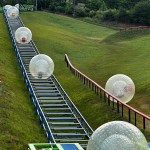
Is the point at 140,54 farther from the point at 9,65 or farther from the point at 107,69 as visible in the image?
the point at 9,65

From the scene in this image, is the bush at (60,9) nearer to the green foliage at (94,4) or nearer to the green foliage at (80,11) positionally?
the green foliage at (80,11)

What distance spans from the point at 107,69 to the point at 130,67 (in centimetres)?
192

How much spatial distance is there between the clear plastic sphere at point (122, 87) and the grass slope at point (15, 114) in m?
4.28

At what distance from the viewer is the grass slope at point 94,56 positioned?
91.8 feet

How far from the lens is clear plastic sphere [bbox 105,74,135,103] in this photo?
959 inches

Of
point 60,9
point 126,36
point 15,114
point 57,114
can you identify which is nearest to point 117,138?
point 15,114

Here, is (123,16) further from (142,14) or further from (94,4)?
(94,4)

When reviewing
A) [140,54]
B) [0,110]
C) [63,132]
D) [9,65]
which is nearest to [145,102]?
[63,132]

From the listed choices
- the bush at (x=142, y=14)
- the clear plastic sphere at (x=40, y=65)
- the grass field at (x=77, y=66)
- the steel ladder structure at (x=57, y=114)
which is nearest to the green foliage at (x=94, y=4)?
the bush at (x=142, y=14)

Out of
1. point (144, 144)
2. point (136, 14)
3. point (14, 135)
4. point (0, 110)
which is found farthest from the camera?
point (136, 14)

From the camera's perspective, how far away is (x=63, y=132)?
79.0 ft

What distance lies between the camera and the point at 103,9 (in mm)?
95312

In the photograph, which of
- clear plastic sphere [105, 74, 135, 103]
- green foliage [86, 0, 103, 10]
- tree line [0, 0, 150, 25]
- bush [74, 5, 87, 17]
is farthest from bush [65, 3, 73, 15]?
clear plastic sphere [105, 74, 135, 103]

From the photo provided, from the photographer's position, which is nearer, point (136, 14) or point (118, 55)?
point (118, 55)
